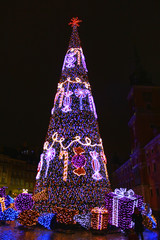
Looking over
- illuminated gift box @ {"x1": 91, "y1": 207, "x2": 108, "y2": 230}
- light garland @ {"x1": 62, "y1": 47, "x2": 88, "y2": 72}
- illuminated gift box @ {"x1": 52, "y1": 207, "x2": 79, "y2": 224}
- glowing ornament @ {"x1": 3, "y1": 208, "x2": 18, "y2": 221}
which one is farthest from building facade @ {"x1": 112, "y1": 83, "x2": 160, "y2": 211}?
glowing ornament @ {"x1": 3, "y1": 208, "x2": 18, "y2": 221}

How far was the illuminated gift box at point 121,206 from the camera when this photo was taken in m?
8.09

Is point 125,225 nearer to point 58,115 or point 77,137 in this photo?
point 77,137

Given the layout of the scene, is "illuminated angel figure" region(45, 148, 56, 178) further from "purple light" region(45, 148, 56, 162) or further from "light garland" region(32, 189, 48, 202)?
"light garland" region(32, 189, 48, 202)

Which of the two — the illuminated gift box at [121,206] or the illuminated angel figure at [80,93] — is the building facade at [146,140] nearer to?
the illuminated angel figure at [80,93]

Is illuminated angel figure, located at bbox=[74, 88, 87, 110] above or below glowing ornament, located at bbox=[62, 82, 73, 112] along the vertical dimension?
above

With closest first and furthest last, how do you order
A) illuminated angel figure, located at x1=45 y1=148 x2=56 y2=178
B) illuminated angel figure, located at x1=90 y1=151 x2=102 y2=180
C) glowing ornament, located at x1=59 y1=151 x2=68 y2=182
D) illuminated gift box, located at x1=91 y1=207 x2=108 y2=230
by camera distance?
illuminated gift box, located at x1=91 y1=207 x2=108 y2=230
glowing ornament, located at x1=59 y1=151 x2=68 y2=182
illuminated angel figure, located at x1=90 y1=151 x2=102 y2=180
illuminated angel figure, located at x1=45 y1=148 x2=56 y2=178

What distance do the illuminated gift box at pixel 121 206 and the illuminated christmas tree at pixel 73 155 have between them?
1.88 metres

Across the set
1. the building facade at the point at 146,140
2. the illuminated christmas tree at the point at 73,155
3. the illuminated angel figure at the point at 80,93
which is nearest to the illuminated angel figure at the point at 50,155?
the illuminated christmas tree at the point at 73,155

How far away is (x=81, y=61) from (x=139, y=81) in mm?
30674

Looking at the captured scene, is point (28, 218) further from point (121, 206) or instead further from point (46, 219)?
point (121, 206)

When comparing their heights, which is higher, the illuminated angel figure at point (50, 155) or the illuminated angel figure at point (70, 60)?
the illuminated angel figure at point (70, 60)

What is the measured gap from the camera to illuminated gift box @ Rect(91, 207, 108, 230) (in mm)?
8539

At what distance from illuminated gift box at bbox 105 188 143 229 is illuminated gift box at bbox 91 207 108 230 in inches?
11.0

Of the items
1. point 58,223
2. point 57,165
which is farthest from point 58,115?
point 58,223
